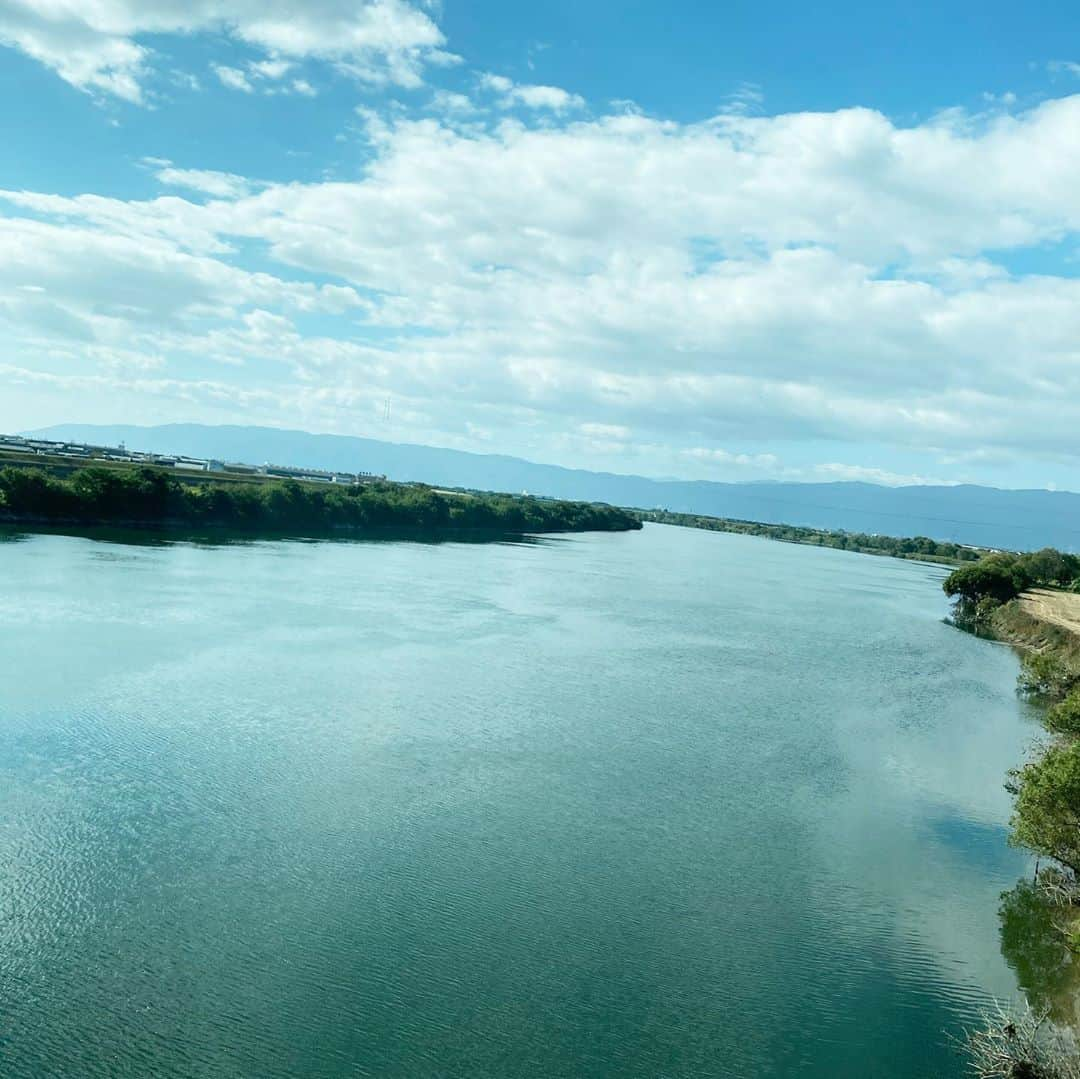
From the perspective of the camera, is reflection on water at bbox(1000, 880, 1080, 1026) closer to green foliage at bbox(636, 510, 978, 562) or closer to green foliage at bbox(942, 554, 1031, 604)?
green foliage at bbox(942, 554, 1031, 604)

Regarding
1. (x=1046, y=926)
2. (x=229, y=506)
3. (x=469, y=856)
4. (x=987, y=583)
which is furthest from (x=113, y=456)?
(x=1046, y=926)

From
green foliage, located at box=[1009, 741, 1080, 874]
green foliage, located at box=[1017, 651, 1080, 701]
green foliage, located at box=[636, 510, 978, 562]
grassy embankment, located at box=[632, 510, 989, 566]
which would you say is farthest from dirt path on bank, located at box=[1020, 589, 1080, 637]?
green foliage, located at box=[636, 510, 978, 562]

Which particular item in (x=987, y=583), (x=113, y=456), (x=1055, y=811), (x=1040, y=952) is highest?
(x=113, y=456)

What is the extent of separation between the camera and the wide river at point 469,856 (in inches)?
322

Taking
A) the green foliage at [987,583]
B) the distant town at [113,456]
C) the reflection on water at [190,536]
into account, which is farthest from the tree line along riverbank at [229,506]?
the green foliage at [987,583]

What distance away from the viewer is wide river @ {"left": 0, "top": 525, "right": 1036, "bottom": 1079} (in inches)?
322

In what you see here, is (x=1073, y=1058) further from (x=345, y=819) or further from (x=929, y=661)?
(x=929, y=661)

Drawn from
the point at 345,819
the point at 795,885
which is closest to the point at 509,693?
the point at 345,819

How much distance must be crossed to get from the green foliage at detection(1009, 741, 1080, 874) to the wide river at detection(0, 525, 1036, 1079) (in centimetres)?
118

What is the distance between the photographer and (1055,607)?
43.1m

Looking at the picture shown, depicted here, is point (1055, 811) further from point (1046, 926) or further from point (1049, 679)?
point (1049, 679)

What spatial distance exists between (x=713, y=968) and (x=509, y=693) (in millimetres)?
10968

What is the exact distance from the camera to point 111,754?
13.9 m

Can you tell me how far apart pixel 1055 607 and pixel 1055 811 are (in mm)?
Answer: 37163
